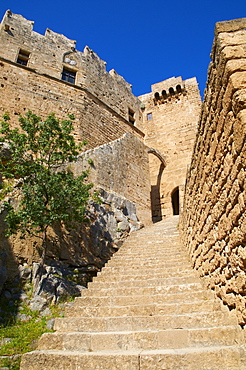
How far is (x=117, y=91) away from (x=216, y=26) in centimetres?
1648

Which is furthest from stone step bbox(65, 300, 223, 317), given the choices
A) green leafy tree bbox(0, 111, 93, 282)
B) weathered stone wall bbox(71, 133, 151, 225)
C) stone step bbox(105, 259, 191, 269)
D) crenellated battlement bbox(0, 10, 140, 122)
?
crenellated battlement bbox(0, 10, 140, 122)

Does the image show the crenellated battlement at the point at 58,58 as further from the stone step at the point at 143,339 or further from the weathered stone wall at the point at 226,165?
the stone step at the point at 143,339

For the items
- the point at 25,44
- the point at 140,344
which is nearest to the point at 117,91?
the point at 25,44

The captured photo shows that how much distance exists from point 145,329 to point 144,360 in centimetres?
80

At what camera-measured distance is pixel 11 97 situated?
1285 cm

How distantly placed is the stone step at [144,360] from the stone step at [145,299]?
1.14 meters

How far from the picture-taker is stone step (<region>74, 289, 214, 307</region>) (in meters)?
3.63

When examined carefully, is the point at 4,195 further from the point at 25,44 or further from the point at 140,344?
the point at 25,44

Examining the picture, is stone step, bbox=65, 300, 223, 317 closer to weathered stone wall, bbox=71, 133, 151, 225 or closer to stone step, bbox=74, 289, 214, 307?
stone step, bbox=74, 289, 214, 307

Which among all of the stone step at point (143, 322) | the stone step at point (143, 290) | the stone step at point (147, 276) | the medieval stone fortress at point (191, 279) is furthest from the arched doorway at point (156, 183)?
the stone step at point (143, 322)

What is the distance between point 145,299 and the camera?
385 centimetres

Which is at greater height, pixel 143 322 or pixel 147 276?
pixel 147 276

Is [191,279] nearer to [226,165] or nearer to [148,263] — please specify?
[148,263]

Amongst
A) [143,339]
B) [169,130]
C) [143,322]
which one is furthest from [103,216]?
[169,130]
